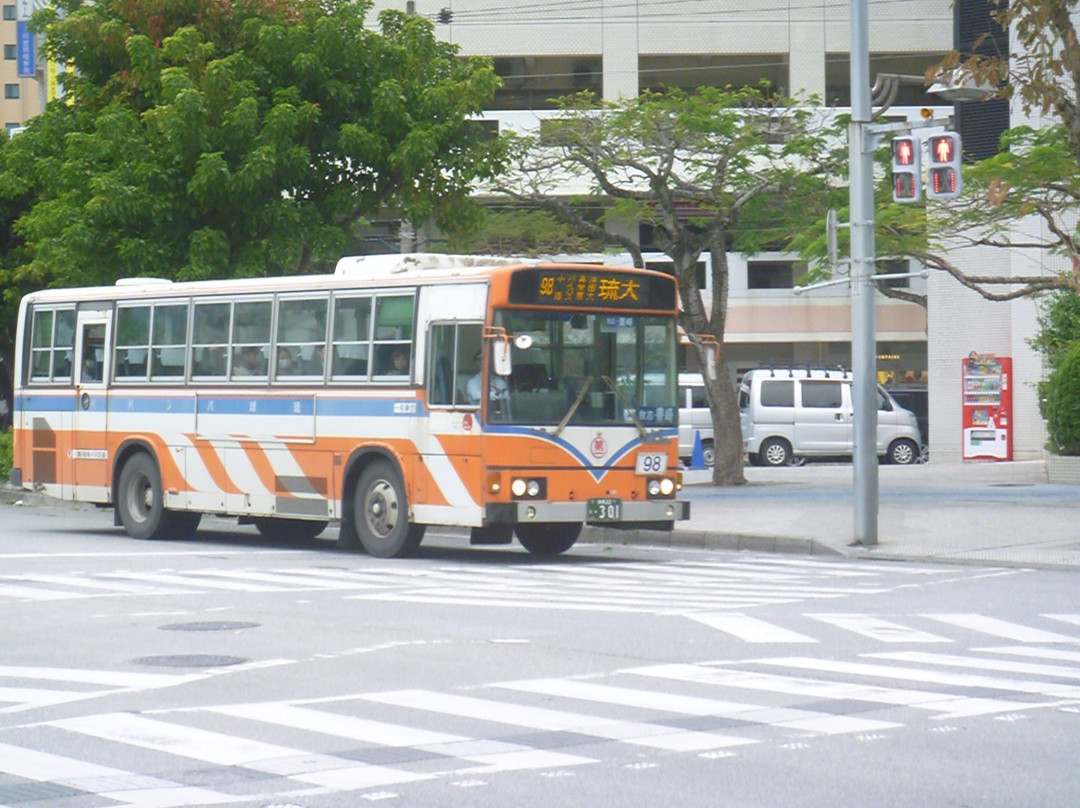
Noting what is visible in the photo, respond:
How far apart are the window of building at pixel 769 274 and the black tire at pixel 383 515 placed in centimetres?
3547

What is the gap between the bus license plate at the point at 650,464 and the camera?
18.6m

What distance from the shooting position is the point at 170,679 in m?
10.1

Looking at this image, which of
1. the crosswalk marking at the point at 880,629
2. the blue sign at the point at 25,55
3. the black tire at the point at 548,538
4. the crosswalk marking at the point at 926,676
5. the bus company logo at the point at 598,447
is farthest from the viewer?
the blue sign at the point at 25,55

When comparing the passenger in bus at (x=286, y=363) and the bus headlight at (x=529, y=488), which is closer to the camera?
the bus headlight at (x=529, y=488)

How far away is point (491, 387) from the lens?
58.0ft

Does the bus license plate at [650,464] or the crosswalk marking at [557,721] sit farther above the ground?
the bus license plate at [650,464]

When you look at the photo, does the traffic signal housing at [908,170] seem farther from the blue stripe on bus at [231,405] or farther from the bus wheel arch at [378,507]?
the bus wheel arch at [378,507]

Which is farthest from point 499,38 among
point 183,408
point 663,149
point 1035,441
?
point 183,408

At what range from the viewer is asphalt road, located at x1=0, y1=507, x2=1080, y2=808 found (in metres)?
7.21

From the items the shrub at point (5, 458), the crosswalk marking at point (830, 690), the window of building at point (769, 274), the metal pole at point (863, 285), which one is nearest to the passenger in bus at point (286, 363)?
the metal pole at point (863, 285)

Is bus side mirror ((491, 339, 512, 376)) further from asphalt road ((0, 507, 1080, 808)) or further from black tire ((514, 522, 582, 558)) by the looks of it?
black tire ((514, 522, 582, 558))

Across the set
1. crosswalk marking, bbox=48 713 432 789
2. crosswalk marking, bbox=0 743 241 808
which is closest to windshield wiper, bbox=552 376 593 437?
crosswalk marking, bbox=48 713 432 789

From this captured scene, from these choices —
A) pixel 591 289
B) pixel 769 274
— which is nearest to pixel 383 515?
pixel 591 289

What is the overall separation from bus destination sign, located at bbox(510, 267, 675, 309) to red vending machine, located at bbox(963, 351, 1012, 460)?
72.6ft
